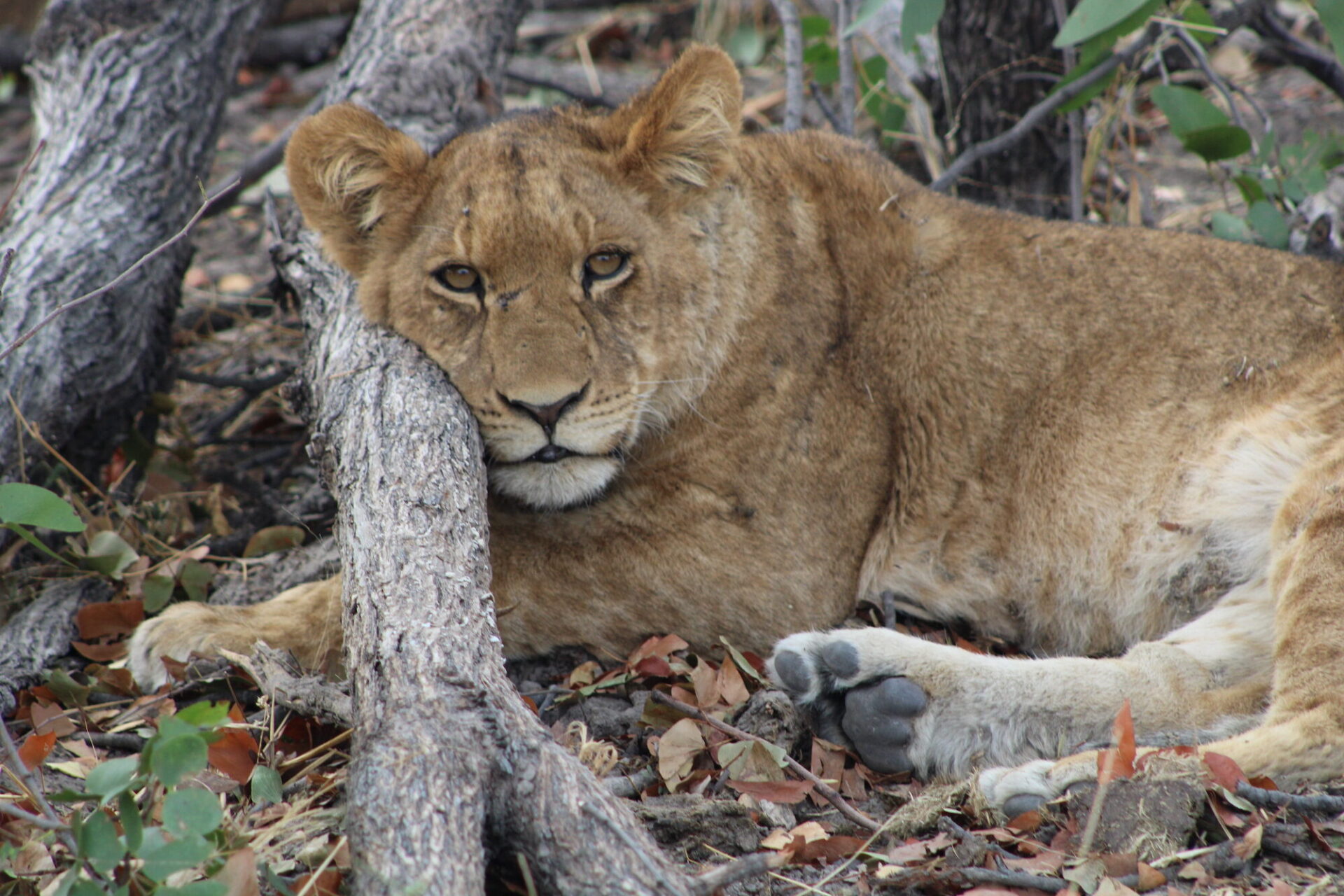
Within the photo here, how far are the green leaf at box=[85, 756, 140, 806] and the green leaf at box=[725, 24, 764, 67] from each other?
7.15 meters

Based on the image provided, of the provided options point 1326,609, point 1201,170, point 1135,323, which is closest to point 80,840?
point 1326,609

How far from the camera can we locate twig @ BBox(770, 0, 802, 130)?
17.3 ft

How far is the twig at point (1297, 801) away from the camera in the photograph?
8.87ft

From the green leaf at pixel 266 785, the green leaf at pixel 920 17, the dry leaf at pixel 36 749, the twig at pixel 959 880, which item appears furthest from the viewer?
the green leaf at pixel 920 17

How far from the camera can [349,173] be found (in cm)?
365

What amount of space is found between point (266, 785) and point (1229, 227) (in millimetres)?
4422

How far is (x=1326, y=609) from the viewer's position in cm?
311

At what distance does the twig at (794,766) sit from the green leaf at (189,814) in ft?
4.43

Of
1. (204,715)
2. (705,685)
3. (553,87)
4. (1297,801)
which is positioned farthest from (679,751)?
(553,87)

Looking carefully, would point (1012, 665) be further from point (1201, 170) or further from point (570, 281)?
point (1201, 170)

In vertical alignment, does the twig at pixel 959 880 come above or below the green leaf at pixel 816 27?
below

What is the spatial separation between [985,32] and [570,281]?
2.89 metres

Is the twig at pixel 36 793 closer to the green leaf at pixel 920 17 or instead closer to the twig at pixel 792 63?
the green leaf at pixel 920 17

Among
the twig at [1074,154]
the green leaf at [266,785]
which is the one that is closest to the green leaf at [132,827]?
the green leaf at [266,785]
